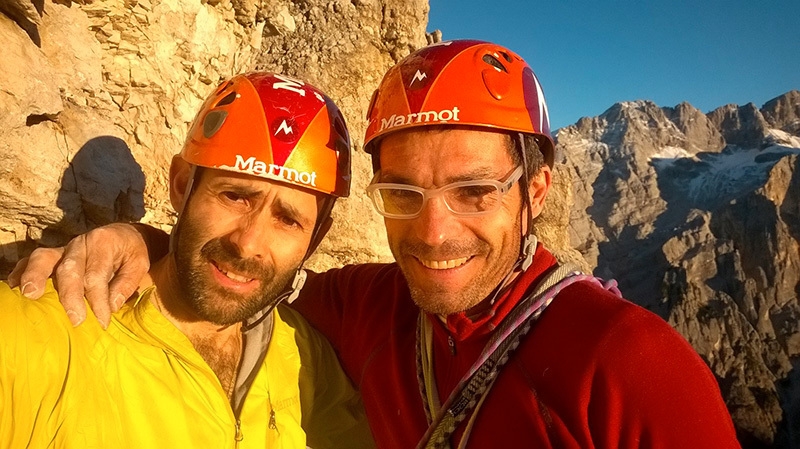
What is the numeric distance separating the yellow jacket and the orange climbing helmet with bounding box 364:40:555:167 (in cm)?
176

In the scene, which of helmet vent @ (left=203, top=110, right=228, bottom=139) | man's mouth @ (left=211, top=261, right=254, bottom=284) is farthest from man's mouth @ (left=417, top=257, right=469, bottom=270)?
helmet vent @ (left=203, top=110, right=228, bottom=139)

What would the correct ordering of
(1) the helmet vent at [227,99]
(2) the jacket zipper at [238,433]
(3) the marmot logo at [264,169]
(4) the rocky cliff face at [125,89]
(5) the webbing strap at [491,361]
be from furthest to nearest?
(4) the rocky cliff face at [125,89]
(1) the helmet vent at [227,99]
(3) the marmot logo at [264,169]
(2) the jacket zipper at [238,433]
(5) the webbing strap at [491,361]

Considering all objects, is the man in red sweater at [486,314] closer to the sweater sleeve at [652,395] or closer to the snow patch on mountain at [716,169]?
the sweater sleeve at [652,395]

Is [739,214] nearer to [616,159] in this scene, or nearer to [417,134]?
[616,159]

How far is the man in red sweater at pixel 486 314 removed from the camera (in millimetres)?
1973

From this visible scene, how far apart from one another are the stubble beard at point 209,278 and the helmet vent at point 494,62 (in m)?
1.98

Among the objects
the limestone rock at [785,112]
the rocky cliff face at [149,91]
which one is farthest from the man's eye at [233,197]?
the limestone rock at [785,112]

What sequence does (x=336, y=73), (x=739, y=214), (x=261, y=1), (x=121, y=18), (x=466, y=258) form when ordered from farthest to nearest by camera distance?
(x=739, y=214), (x=336, y=73), (x=261, y=1), (x=121, y=18), (x=466, y=258)

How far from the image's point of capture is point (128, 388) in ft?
7.55

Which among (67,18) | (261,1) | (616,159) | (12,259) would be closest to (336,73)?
(261,1)

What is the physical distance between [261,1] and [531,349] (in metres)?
8.33

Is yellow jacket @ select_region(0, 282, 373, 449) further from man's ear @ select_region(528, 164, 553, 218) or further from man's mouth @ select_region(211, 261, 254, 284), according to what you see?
man's ear @ select_region(528, 164, 553, 218)

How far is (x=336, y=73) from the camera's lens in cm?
1015

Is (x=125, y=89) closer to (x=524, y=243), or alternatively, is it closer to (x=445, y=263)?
(x=445, y=263)
